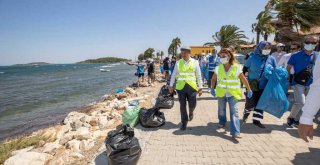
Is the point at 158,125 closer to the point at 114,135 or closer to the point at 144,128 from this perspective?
the point at 144,128

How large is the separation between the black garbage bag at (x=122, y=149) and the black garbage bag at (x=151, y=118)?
5.33 feet

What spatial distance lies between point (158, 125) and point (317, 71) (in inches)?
150

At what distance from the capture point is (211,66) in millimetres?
9117

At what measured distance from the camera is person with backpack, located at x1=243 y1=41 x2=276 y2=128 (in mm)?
4648

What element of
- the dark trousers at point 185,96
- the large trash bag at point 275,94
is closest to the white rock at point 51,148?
the dark trousers at point 185,96

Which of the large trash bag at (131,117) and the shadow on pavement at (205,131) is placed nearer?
the shadow on pavement at (205,131)

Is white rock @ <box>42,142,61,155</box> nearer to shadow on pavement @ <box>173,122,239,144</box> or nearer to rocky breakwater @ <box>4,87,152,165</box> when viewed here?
rocky breakwater @ <box>4,87,152,165</box>

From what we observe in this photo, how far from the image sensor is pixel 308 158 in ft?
11.4

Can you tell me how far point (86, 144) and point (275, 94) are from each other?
4278 mm

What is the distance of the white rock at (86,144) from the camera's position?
487 cm

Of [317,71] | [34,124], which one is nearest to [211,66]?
[317,71]

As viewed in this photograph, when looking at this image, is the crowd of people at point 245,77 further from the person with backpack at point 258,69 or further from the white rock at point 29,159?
the white rock at point 29,159

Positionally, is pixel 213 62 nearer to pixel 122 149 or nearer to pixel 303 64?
pixel 303 64

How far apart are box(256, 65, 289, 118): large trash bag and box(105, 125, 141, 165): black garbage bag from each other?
2.94 m
